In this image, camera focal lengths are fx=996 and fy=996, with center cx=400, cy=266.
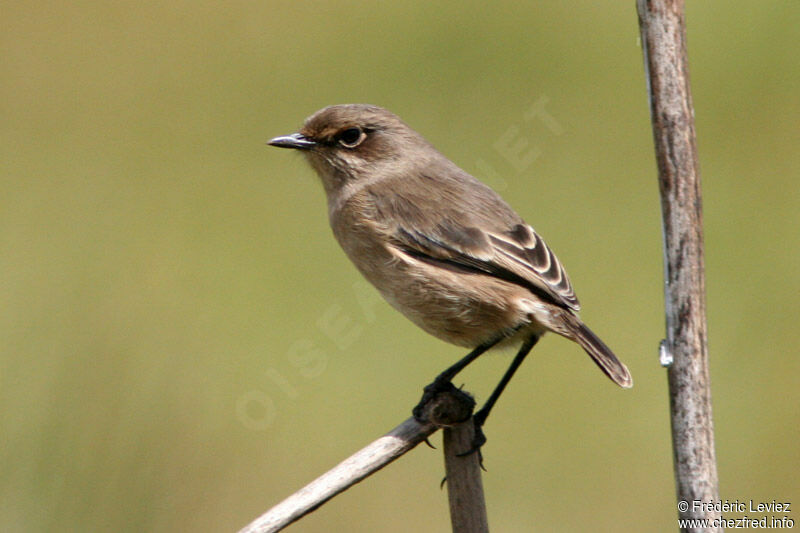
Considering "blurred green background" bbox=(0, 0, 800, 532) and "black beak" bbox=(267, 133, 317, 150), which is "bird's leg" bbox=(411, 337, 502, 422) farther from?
"black beak" bbox=(267, 133, 317, 150)

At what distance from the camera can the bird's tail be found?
3.50 meters

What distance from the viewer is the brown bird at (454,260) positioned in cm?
379

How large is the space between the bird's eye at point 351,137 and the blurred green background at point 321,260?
1.29 metres

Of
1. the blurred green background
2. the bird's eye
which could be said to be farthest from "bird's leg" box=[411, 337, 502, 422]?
the bird's eye

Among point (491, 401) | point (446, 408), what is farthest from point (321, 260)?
point (446, 408)

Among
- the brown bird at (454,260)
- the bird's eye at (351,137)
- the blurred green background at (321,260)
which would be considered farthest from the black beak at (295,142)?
the blurred green background at (321,260)

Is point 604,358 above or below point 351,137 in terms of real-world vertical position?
below

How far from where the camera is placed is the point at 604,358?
3559 millimetres

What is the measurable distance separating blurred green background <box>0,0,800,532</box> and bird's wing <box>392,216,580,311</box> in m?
1.15

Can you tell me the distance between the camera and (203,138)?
326 inches

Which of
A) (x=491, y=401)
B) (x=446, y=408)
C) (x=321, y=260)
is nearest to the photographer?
(x=446, y=408)

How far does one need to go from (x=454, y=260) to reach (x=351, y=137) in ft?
3.14

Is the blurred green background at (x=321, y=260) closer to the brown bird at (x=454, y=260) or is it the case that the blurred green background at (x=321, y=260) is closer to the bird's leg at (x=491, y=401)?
the brown bird at (x=454, y=260)

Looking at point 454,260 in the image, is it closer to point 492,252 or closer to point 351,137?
point 492,252
